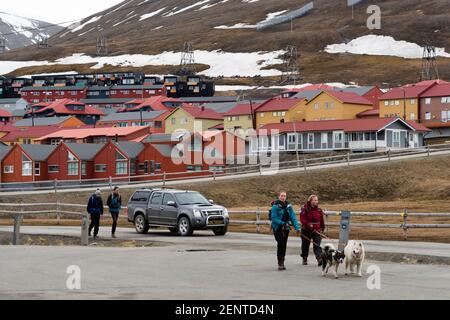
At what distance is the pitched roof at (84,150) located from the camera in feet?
291

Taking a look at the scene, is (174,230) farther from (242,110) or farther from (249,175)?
(242,110)

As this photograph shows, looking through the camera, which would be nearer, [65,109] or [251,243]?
[251,243]

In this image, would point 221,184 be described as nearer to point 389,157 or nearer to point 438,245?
point 389,157

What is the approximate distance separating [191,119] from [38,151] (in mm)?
44370

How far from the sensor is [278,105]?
122938 mm

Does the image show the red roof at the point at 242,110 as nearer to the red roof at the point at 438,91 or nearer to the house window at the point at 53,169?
the red roof at the point at 438,91

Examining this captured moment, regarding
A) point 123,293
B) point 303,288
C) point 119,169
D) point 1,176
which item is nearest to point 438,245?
point 303,288

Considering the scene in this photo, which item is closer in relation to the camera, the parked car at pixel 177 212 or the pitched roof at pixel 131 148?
the parked car at pixel 177 212

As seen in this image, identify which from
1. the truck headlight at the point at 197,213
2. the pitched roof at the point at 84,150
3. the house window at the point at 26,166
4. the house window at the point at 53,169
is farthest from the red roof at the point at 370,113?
the truck headlight at the point at 197,213

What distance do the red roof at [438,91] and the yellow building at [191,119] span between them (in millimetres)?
34634

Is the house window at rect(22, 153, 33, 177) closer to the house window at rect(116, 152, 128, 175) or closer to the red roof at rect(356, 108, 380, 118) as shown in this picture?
the house window at rect(116, 152, 128, 175)

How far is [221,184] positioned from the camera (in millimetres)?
61312

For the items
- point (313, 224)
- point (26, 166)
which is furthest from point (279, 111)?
point (313, 224)

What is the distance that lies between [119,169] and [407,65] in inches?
4943
